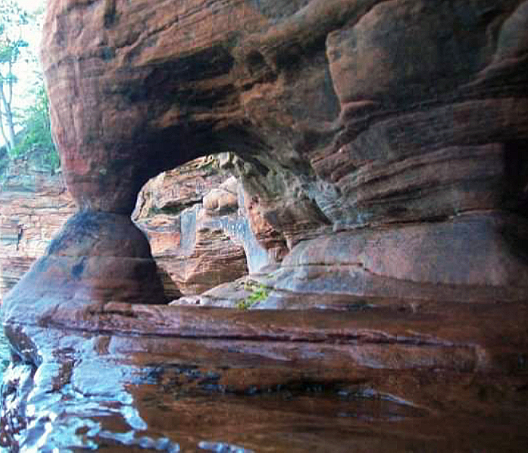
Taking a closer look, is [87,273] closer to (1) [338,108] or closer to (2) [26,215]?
(1) [338,108]

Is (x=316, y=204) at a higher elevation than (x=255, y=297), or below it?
higher

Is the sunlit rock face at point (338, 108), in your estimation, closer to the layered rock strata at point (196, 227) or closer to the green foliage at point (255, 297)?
the green foliage at point (255, 297)

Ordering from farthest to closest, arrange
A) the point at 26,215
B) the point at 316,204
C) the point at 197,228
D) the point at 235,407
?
the point at 26,215 → the point at 197,228 → the point at 316,204 → the point at 235,407

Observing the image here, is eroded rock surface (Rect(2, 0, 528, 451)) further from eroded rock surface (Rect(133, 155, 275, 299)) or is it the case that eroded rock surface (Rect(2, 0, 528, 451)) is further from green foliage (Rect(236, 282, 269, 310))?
eroded rock surface (Rect(133, 155, 275, 299))

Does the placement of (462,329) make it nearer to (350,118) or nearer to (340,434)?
(340,434)

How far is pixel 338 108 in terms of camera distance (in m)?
3.93

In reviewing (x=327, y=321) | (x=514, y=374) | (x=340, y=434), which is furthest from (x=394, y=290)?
(x=340, y=434)

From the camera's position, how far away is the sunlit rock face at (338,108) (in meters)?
3.30

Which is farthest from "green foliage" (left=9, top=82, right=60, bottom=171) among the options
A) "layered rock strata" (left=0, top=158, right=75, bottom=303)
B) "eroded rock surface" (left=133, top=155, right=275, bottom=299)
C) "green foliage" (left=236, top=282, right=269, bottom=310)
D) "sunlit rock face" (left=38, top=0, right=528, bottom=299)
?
"green foliage" (left=236, top=282, right=269, bottom=310)

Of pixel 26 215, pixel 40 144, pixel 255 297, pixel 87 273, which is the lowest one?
pixel 255 297

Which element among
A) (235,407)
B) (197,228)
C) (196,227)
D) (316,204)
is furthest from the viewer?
(196,227)

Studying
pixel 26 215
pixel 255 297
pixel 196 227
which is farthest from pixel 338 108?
pixel 26 215

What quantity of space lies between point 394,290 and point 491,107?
1.49m

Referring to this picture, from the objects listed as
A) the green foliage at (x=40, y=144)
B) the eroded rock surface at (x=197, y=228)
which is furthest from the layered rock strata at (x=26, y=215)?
the eroded rock surface at (x=197, y=228)
